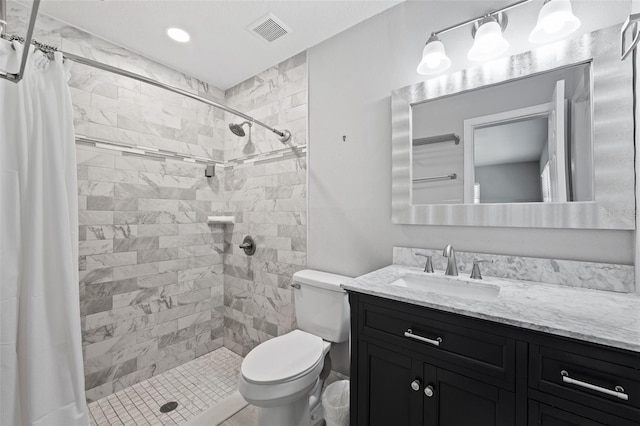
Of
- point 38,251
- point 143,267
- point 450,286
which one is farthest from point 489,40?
point 143,267

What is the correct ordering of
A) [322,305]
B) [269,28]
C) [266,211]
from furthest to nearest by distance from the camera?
[266,211], [269,28], [322,305]

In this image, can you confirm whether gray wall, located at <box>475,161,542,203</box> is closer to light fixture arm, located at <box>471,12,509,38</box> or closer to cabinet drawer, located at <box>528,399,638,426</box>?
light fixture arm, located at <box>471,12,509,38</box>

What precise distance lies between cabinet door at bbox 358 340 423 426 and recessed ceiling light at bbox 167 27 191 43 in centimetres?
223

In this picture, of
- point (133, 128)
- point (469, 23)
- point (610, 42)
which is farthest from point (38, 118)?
point (610, 42)

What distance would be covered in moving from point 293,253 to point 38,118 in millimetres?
1559

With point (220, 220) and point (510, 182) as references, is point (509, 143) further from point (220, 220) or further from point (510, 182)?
point (220, 220)

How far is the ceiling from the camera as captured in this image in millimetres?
1635

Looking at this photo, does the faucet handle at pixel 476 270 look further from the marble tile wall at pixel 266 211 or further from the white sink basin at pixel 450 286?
the marble tile wall at pixel 266 211

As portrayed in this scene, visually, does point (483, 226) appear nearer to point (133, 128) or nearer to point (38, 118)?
point (38, 118)

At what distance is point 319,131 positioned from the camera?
1.99m

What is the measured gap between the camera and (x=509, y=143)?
130 cm

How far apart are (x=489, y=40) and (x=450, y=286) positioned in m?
→ 1.14

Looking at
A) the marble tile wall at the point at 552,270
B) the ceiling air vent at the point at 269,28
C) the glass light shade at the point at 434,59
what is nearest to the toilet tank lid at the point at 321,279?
the marble tile wall at the point at 552,270

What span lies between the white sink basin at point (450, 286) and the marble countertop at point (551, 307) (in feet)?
0.14
